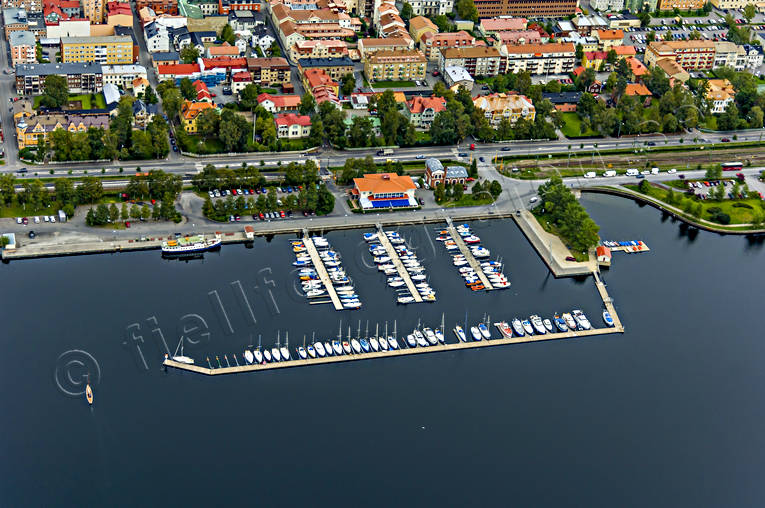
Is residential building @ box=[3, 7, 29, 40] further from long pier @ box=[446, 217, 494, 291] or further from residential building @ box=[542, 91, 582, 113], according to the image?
residential building @ box=[542, 91, 582, 113]

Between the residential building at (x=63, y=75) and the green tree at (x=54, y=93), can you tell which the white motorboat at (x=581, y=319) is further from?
the residential building at (x=63, y=75)

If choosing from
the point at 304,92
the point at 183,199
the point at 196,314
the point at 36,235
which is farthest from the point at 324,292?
the point at 304,92

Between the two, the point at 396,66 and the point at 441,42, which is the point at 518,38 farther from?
the point at 396,66

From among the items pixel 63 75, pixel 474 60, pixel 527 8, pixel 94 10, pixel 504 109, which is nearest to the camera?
pixel 63 75

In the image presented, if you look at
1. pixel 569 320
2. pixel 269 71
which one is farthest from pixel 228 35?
pixel 569 320

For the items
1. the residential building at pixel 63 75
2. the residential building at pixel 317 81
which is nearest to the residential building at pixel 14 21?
the residential building at pixel 63 75

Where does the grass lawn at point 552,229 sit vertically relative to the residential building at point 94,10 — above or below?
below
